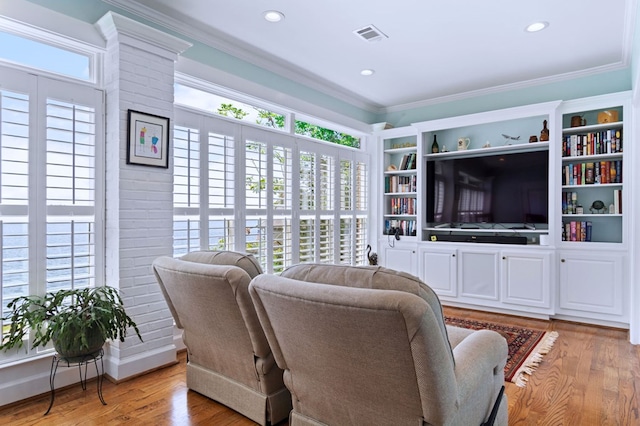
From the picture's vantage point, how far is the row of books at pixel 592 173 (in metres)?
4.15

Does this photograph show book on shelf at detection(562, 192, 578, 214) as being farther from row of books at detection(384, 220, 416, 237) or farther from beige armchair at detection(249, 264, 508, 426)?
beige armchair at detection(249, 264, 508, 426)

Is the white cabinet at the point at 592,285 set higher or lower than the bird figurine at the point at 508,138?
lower

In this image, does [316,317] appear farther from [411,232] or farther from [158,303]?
[411,232]

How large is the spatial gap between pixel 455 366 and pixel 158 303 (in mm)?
2351

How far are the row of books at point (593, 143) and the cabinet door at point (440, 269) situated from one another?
1708mm

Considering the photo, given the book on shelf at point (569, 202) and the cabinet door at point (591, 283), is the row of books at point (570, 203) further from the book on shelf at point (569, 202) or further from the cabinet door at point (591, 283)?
the cabinet door at point (591, 283)

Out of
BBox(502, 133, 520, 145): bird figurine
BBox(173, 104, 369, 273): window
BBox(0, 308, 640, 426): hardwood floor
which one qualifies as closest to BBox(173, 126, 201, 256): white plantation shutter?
BBox(173, 104, 369, 273): window

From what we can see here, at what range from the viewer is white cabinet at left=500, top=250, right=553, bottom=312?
170 inches

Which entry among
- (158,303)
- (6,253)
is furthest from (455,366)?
(6,253)

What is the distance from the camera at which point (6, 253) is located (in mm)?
2414

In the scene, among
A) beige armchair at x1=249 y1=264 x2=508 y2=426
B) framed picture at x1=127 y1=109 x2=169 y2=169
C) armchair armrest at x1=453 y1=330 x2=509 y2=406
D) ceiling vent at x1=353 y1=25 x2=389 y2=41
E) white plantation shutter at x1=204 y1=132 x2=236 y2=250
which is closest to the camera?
beige armchair at x1=249 y1=264 x2=508 y2=426

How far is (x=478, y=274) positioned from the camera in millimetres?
4766

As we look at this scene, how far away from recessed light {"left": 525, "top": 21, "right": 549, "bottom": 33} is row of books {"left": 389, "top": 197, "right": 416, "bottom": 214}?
257cm

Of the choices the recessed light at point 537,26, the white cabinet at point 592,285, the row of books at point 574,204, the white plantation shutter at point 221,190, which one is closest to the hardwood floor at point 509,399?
the white cabinet at point 592,285
